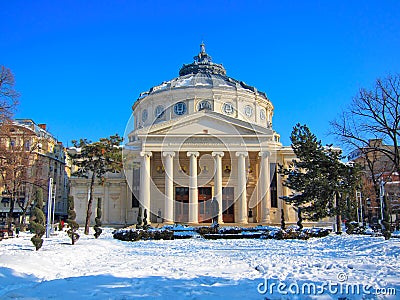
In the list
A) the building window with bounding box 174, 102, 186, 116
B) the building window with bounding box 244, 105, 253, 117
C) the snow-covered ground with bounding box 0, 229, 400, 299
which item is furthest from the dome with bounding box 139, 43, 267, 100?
the snow-covered ground with bounding box 0, 229, 400, 299

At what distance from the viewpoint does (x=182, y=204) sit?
4944 cm

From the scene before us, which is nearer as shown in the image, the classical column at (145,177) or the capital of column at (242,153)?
the classical column at (145,177)

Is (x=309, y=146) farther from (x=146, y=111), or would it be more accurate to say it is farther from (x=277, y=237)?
(x=146, y=111)

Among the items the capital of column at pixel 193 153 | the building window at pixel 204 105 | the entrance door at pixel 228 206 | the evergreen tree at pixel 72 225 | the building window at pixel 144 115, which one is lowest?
the evergreen tree at pixel 72 225

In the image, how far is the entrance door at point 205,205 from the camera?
49.1m

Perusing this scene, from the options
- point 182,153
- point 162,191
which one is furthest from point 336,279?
point 162,191

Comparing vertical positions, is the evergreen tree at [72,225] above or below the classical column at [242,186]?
below

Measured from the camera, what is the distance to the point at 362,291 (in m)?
9.35

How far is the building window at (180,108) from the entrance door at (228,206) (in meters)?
12.3

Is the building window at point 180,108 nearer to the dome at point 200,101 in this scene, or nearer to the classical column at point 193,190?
the dome at point 200,101

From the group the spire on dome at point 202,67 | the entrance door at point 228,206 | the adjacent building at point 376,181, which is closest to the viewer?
the adjacent building at point 376,181

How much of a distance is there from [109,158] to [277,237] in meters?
17.7

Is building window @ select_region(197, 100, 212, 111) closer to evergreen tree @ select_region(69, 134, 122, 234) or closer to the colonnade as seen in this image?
the colonnade

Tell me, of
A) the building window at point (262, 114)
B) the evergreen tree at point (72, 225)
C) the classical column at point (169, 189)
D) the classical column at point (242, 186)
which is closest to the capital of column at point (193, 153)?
the classical column at point (169, 189)
